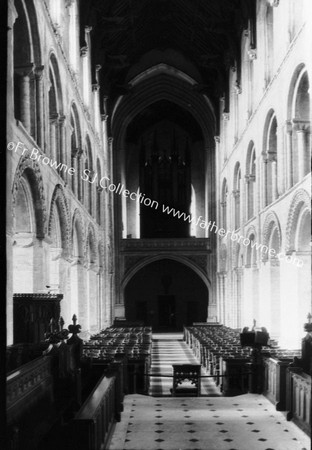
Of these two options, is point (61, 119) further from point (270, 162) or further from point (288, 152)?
point (270, 162)

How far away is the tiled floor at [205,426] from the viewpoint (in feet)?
27.7

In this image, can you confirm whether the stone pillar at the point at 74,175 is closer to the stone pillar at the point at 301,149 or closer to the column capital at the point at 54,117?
the column capital at the point at 54,117

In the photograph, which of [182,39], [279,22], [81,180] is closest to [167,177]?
[182,39]

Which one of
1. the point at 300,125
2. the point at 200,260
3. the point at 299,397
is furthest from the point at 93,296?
the point at 299,397

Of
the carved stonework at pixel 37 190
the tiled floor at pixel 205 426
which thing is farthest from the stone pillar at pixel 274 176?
the tiled floor at pixel 205 426

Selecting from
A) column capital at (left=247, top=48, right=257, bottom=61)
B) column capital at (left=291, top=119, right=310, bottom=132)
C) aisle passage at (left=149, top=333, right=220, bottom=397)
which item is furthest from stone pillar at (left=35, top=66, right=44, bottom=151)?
column capital at (left=247, top=48, right=257, bottom=61)

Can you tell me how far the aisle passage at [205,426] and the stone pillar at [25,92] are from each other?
695cm

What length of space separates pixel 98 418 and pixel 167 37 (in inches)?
1106

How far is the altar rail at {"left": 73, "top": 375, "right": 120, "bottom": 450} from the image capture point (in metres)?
6.34

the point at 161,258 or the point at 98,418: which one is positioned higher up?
the point at 161,258

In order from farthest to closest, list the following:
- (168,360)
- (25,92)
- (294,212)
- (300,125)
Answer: (168,360), (300,125), (294,212), (25,92)

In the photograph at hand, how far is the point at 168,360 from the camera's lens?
→ 853 inches

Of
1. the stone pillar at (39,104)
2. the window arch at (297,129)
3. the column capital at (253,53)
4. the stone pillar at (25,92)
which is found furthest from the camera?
the column capital at (253,53)

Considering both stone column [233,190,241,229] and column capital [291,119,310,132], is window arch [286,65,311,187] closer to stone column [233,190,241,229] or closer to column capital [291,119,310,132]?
column capital [291,119,310,132]
